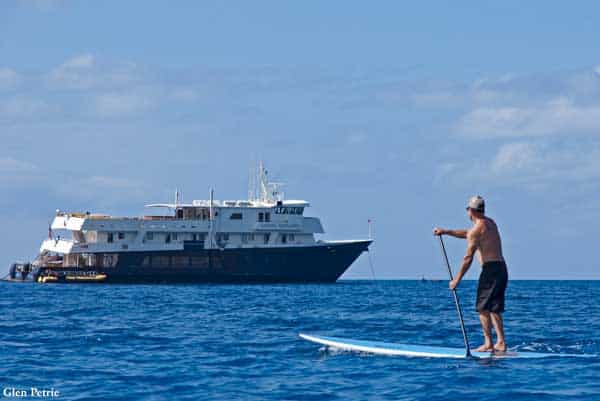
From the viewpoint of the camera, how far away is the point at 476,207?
13.1 metres

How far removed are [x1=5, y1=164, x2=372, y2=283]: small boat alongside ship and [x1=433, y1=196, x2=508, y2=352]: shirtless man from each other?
52483 mm

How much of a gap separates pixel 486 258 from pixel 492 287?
38cm

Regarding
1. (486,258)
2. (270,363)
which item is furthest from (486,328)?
(270,363)

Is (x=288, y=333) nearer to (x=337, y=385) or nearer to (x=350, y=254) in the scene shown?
(x=337, y=385)

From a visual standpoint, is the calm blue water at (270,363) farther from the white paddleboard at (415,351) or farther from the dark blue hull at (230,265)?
the dark blue hull at (230,265)

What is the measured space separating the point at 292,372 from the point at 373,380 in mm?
1349

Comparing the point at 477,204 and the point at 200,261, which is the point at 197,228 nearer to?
the point at 200,261

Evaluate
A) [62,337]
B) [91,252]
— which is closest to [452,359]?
[62,337]

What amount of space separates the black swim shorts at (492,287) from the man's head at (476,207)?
64 centimetres

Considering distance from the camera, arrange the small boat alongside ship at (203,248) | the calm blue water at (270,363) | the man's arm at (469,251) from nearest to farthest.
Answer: the calm blue water at (270,363) < the man's arm at (469,251) < the small boat alongside ship at (203,248)

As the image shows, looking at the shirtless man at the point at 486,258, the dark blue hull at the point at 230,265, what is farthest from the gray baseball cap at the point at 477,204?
the dark blue hull at the point at 230,265

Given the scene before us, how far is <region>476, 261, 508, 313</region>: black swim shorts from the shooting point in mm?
13117

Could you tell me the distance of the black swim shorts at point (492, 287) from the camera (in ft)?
43.0

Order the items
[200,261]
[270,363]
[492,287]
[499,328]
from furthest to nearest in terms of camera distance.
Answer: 1. [200,261]
2. [270,363]
3. [499,328]
4. [492,287]
